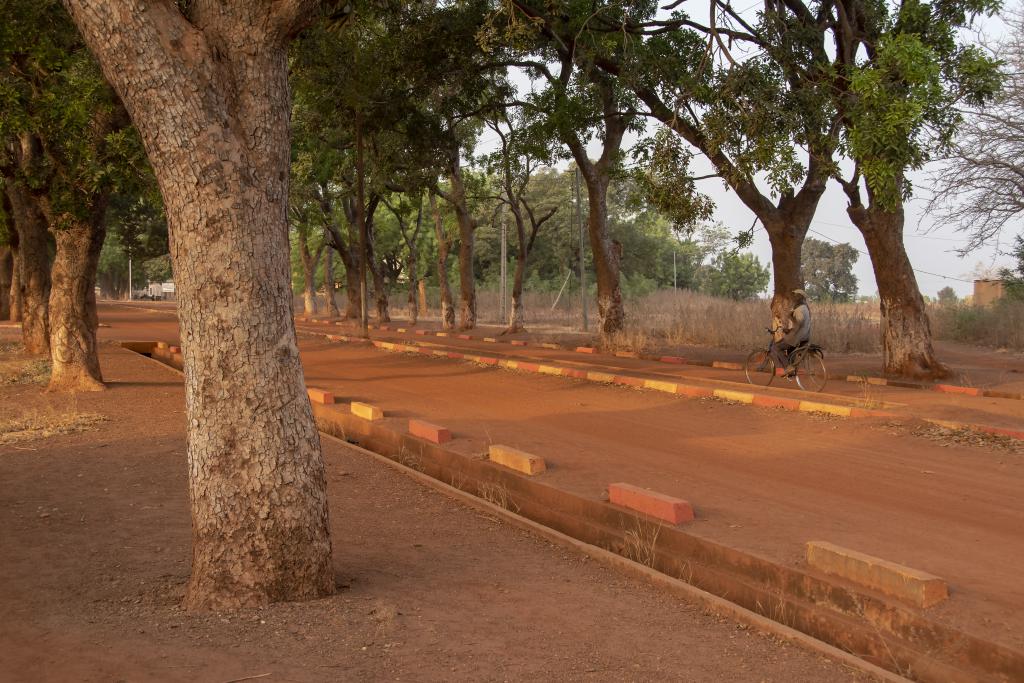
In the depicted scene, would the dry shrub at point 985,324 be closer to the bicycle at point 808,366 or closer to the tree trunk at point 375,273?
the bicycle at point 808,366

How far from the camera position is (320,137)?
28.7 metres

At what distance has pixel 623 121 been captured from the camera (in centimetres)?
2242

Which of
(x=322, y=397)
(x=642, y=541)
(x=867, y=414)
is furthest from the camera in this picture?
(x=322, y=397)

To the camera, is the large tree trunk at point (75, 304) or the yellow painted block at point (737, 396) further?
the large tree trunk at point (75, 304)

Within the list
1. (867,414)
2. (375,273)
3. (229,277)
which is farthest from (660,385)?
(375,273)

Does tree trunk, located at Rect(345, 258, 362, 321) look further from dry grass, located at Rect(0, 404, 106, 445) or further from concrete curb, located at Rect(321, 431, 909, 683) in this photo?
concrete curb, located at Rect(321, 431, 909, 683)

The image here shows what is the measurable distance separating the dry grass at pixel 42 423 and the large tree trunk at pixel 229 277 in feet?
21.4

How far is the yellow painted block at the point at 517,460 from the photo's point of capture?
8602mm

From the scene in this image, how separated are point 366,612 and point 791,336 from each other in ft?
34.2

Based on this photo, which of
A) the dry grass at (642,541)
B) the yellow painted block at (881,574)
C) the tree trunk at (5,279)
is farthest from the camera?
the tree trunk at (5,279)

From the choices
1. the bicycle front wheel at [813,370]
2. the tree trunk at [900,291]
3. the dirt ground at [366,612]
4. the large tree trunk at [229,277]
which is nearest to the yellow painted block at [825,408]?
the bicycle front wheel at [813,370]

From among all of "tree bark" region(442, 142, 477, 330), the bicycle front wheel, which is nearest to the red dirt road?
the bicycle front wheel

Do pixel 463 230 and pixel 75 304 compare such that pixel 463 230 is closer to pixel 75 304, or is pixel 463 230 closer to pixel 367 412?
pixel 75 304

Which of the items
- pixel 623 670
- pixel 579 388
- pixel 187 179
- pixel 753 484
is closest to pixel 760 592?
pixel 623 670
